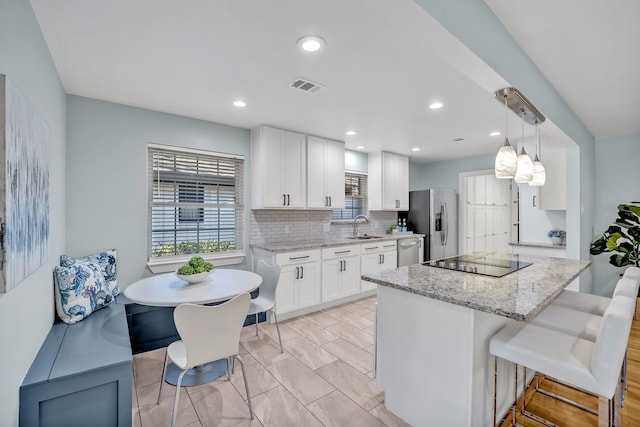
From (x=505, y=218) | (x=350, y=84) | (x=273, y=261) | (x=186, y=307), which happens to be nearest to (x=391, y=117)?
(x=350, y=84)

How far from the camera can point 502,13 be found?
5.42 ft

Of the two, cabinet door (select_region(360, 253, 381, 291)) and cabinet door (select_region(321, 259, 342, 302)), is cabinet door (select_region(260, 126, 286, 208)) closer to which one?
cabinet door (select_region(321, 259, 342, 302))

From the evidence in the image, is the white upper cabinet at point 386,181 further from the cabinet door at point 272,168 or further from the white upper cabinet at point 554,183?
the white upper cabinet at point 554,183

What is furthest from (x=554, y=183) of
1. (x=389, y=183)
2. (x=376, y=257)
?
(x=376, y=257)

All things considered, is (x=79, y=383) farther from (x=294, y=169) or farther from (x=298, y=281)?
(x=294, y=169)

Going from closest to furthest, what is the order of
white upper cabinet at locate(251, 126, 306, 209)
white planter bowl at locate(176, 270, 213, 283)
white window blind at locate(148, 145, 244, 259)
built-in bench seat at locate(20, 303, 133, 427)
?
built-in bench seat at locate(20, 303, 133, 427) → white planter bowl at locate(176, 270, 213, 283) → white window blind at locate(148, 145, 244, 259) → white upper cabinet at locate(251, 126, 306, 209)

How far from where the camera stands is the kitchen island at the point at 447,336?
5.07ft

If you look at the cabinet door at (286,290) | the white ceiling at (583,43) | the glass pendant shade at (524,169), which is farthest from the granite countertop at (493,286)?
the cabinet door at (286,290)

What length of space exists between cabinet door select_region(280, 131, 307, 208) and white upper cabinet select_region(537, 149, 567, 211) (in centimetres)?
320

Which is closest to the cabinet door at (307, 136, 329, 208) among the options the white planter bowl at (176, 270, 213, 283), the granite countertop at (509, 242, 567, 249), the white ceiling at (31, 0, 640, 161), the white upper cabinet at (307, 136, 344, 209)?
the white upper cabinet at (307, 136, 344, 209)

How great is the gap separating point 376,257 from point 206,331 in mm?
3254

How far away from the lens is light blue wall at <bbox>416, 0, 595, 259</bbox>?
1.39 metres

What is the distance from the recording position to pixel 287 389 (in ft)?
7.29

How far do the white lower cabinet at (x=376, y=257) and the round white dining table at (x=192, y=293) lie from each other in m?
2.13
